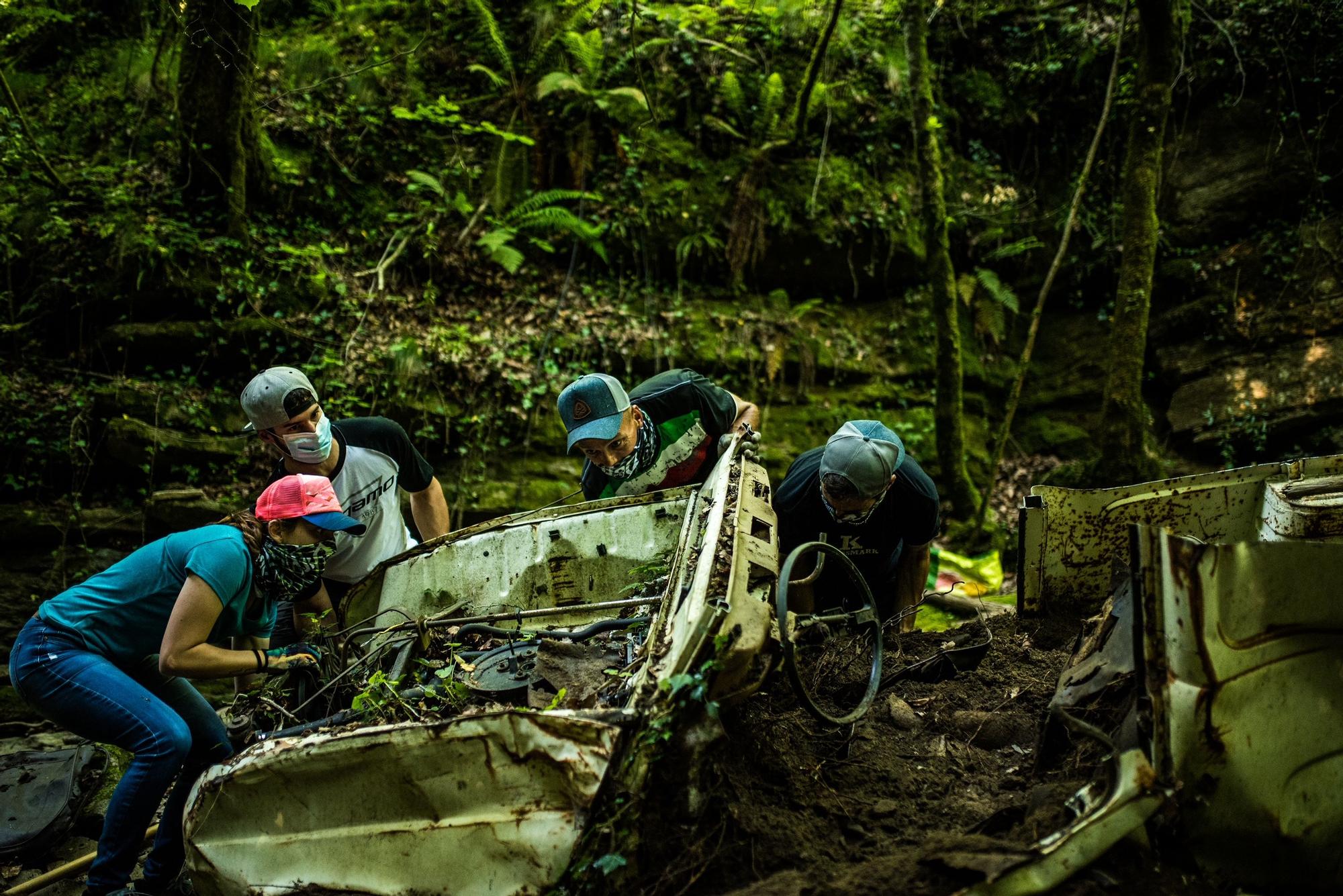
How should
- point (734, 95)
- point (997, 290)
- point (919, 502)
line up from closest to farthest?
point (919, 502)
point (997, 290)
point (734, 95)

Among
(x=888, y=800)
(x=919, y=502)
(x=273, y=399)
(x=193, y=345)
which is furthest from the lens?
(x=193, y=345)

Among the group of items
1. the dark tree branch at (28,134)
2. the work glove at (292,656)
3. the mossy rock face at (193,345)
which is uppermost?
the dark tree branch at (28,134)

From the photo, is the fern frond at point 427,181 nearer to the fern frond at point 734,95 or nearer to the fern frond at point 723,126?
the fern frond at point 723,126

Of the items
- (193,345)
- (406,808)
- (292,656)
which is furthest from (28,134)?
(406,808)

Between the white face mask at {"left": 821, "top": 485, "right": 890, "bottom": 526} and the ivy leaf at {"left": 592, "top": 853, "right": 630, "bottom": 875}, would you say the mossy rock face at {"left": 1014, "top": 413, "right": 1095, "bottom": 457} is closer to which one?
the white face mask at {"left": 821, "top": 485, "right": 890, "bottom": 526}

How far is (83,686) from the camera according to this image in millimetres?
3279

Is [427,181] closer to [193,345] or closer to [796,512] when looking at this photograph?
[193,345]

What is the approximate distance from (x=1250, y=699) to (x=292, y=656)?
136 inches

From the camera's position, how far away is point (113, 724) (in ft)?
10.8

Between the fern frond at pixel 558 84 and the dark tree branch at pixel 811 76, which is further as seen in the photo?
the fern frond at pixel 558 84

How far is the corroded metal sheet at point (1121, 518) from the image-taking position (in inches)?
149

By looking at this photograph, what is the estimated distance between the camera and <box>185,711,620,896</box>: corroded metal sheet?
220 cm

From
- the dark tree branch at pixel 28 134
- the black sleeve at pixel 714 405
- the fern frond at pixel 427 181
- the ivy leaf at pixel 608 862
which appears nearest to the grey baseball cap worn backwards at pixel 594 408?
the black sleeve at pixel 714 405

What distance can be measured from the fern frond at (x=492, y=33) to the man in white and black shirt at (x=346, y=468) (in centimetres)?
628
